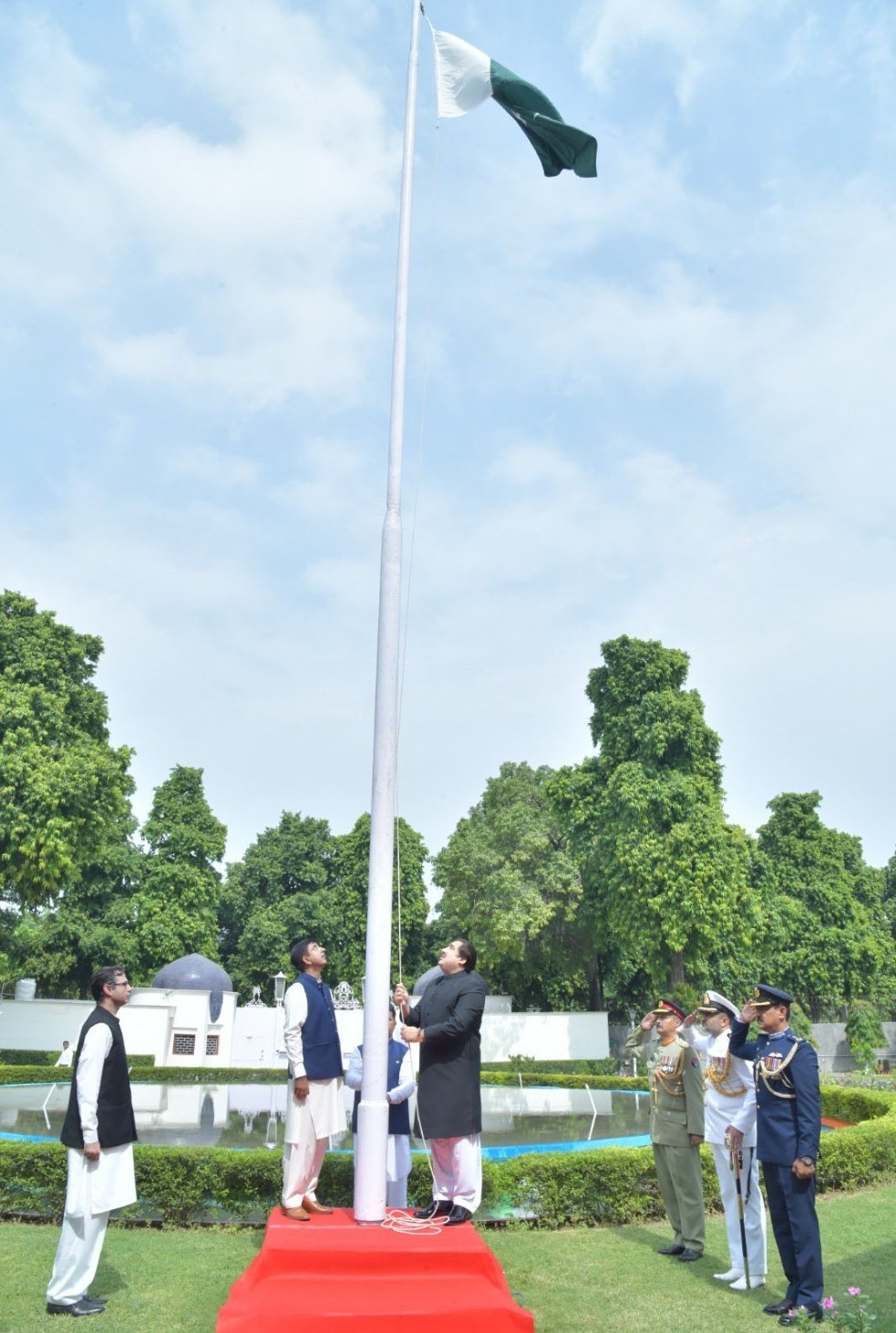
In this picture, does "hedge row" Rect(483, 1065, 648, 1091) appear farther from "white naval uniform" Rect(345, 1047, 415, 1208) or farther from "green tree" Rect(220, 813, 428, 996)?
"white naval uniform" Rect(345, 1047, 415, 1208)

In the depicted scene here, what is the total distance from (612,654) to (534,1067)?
1327cm

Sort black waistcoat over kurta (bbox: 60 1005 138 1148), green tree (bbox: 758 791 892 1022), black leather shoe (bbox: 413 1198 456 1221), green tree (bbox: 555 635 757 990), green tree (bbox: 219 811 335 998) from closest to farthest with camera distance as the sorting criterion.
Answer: black waistcoat over kurta (bbox: 60 1005 138 1148) → black leather shoe (bbox: 413 1198 456 1221) → green tree (bbox: 555 635 757 990) → green tree (bbox: 758 791 892 1022) → green tree (bbox: 219 811 335 998)

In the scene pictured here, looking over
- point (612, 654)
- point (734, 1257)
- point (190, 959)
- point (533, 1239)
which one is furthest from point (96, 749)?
point (734, 1257)

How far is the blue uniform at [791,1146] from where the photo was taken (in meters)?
5.71

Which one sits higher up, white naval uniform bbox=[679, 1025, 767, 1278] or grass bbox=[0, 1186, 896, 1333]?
white naval uniform bbox=[679, 1025, 767, 1278]

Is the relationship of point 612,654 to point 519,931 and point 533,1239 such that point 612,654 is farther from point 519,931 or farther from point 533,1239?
point 533,1239

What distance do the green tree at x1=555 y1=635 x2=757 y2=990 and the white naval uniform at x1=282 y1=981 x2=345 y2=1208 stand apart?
2187 centimetres

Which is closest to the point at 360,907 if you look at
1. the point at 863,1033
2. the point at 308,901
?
the point at 308,901

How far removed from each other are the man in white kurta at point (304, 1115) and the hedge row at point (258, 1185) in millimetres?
2019

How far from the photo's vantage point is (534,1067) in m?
29.5

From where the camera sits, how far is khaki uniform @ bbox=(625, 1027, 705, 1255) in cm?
705

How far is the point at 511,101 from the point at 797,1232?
8673mm

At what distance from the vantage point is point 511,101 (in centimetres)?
802

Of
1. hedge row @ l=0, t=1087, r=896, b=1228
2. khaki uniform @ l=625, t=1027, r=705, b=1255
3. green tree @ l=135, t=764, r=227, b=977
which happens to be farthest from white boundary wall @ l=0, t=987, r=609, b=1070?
khaki uniform @ l=625, t=1027, r=705, b=1255
